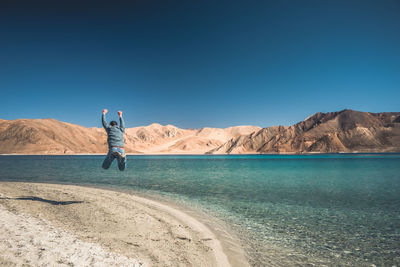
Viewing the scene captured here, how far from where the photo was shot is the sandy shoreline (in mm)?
4953

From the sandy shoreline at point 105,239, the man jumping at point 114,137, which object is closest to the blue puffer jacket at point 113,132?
the man jumping at point 114,137

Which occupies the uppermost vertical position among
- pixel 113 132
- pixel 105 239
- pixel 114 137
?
pixel 113 132

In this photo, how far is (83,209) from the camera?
10250 mm

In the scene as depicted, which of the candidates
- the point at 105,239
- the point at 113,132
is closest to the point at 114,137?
the point at 113,132

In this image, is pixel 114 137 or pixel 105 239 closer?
pixel 105 239

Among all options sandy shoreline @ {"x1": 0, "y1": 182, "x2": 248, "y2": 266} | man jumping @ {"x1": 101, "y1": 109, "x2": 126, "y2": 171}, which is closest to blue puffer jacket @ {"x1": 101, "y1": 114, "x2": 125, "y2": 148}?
man jumping @ {"x1": 101, "y1": 109, "x2": 126, "y2": 171}

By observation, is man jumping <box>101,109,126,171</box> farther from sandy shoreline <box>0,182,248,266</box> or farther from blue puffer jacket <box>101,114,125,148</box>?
sandy shoreline <box>0,182,248,266</box>

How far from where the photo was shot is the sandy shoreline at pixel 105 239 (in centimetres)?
495

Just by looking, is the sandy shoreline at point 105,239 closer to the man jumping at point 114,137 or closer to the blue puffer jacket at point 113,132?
the man jumping at point 114,137

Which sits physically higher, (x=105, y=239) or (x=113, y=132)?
(x=113, y=132)

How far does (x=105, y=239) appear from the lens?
20.7 feet

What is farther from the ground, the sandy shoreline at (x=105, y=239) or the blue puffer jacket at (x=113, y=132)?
the blue puffer jacket at (x=113, y=132)

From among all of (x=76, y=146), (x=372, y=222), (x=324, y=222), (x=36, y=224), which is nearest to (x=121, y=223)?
(x=36, y=224)

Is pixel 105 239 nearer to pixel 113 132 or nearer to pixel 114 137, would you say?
pixel 114 137
